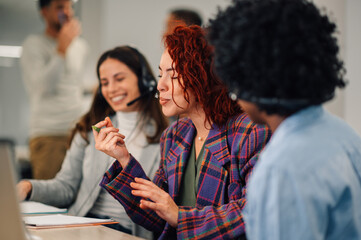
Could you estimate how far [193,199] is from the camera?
146cm

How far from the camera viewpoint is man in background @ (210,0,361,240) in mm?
770

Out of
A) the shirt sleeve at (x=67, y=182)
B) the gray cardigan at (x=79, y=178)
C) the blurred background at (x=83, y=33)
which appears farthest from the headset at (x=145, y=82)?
the blurred background at (x=83, y=33)

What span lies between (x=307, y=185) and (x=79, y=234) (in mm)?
741

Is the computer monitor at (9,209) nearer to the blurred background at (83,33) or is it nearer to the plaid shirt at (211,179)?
the plaid shirt at (211,179)

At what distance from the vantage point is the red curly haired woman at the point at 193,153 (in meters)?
1.32

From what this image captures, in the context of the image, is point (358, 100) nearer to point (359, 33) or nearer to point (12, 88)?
point (359, 33)

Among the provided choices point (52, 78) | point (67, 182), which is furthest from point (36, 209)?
point (52, 78)

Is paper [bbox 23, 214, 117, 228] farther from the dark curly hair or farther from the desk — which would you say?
the dark curly hair

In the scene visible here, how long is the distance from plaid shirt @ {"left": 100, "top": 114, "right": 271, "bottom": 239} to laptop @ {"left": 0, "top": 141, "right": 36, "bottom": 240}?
31 cm

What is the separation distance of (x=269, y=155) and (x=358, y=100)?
2.01 m

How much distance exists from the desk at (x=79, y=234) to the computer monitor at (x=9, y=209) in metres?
0.15

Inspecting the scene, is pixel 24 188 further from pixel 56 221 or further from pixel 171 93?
pixel 171 93

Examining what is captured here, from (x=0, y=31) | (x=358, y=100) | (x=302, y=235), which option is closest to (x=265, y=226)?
(x=302, y=235)

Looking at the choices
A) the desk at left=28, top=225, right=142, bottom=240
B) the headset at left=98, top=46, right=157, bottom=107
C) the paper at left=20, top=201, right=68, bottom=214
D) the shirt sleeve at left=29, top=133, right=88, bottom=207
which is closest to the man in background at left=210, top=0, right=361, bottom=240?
the desk at left=28, top=225, right=142, bottom=240
